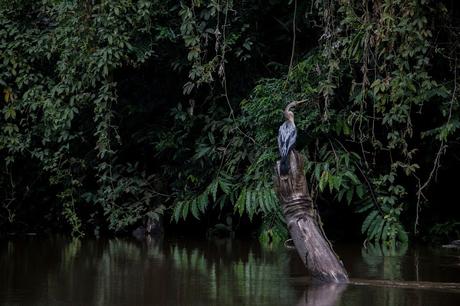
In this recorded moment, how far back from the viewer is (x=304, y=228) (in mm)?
7199

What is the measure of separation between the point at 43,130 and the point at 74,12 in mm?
1786

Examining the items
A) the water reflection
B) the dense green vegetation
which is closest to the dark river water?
the water reflection

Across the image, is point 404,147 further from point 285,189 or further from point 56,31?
point 56,31

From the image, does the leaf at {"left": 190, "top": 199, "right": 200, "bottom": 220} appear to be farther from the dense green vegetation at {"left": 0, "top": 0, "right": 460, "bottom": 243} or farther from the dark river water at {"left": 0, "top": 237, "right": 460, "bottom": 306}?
the dark river water at {"left": 0, "top": 237, "right": 460, "bottom": 306}

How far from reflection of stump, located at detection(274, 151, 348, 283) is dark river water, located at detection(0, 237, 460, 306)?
159 millimetres

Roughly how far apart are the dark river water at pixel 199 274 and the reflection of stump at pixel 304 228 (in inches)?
6.3

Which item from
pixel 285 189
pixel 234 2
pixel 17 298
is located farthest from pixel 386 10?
pixel 17 298

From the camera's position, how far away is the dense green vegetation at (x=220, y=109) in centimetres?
994

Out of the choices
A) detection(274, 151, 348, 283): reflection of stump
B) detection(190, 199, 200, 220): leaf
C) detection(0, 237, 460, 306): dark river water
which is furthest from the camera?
detection(190, 199, 200, 220): leaf

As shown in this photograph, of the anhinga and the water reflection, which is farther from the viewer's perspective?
the anhinga

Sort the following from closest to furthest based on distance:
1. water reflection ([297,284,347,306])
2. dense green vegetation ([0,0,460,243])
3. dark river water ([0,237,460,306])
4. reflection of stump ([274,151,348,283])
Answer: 1. water reflection ([297,284,347,306])
2. dark river water ([0,237,460,306])
3. reflection of stump ([274,151,348,283])
4. dense green vegetation ([0,0,460,243])

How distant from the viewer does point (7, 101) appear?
1224cm

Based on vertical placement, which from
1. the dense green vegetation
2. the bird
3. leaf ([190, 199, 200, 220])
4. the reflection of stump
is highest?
the dense green vegetation

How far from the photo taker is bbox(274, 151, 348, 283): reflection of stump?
7.14m
